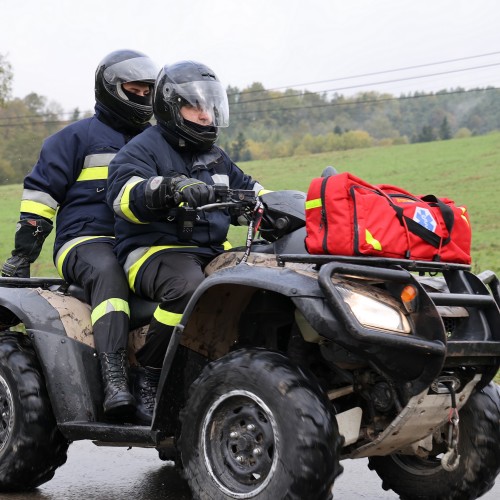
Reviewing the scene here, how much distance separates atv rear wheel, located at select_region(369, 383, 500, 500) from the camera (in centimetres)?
467

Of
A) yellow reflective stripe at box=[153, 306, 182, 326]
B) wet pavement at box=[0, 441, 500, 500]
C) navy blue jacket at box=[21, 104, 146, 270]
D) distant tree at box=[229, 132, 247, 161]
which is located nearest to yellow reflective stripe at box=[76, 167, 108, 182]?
navy blue jacket at box=[21, 104, 146, 270]

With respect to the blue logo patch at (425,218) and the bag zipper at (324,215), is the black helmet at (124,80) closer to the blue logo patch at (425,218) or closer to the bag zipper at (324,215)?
the bag zipper at (324,215)

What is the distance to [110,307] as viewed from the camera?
5.18 m

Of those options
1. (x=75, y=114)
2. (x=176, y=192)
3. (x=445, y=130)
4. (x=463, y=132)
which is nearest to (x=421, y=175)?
(x=463, y=132)

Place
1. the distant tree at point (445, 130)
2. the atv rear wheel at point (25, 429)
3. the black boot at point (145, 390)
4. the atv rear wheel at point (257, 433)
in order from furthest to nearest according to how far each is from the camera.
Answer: the distant tree at point (445, 130), the atv rear wheel at point (25, 429), the black boot at point (145, 390), the atv rear wheel at point (257, 433)

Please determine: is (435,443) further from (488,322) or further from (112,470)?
(112,470)

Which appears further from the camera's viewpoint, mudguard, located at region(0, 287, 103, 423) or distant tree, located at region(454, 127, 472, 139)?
distant tree, located at region(454, 127, 472, 139)

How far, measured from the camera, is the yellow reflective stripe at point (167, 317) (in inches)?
188

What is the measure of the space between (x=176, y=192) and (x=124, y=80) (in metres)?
1.79

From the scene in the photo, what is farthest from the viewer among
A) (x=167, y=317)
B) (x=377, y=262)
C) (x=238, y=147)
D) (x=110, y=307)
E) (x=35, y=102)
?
(x=35, y=102)

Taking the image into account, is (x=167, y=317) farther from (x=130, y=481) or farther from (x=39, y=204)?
(x=39, y=204)

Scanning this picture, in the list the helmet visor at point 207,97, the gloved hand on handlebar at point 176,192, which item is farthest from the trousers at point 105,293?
the helmet visor at point 207,97

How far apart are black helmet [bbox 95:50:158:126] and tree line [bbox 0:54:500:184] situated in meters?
55.1

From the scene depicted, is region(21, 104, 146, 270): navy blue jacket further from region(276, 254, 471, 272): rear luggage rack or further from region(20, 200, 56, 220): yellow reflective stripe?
region(276, 254, 471, 272): rear luggage rack
